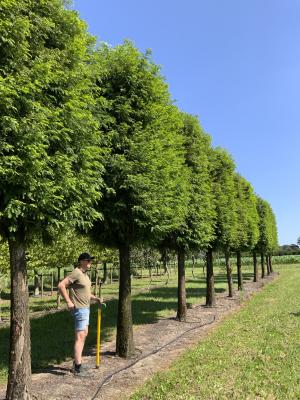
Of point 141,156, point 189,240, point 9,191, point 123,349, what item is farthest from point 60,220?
point 189,240

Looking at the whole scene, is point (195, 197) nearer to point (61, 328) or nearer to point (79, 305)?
point (61, 328)

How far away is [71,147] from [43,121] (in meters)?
1.16

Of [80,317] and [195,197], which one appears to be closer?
[80,317]

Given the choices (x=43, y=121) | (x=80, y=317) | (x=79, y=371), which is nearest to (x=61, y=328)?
(x=79, y=371)

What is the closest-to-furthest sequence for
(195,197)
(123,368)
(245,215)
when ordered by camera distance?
1. (123,368)
2. (195,197)
3. (245,215)

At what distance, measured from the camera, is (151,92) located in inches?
445

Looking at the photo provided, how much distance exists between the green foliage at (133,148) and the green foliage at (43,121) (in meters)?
1.81

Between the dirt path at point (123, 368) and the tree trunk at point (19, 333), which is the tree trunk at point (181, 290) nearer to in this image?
the dirt path at point (123, 368)

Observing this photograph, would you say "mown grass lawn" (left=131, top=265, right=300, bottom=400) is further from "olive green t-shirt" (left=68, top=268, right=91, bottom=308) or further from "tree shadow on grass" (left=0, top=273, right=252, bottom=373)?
"tree shadow on grass" (left=0, top=273, right=252, bottom=373)

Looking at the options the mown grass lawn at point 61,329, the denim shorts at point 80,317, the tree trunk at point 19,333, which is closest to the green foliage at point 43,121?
the tree trunk at point 19,333

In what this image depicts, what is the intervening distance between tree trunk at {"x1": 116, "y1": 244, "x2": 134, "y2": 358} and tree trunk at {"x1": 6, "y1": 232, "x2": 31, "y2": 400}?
4052 mm

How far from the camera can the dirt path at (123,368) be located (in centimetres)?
791

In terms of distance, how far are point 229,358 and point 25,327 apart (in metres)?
5.09

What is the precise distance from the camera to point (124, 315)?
11109 millimetres
